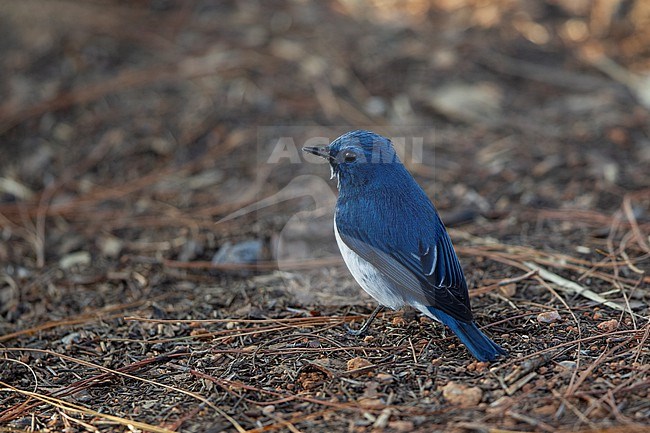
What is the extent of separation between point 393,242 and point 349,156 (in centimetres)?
56

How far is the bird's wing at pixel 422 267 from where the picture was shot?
349 cm

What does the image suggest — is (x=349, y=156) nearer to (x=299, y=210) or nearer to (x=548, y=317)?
(x=548, y=317)

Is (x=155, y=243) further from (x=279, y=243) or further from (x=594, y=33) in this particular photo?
(x=594, y=33)

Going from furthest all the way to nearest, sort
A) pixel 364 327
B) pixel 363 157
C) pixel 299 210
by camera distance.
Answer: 1. pixel 299 210
2. pixel 363 157
3. pixel 364 327

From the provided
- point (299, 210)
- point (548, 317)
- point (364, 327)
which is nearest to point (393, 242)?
point (364, 327)

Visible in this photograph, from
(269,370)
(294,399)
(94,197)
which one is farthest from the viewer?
(94,197)

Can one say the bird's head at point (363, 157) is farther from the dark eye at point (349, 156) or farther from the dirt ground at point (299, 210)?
the dirt ground at point (299, 210)

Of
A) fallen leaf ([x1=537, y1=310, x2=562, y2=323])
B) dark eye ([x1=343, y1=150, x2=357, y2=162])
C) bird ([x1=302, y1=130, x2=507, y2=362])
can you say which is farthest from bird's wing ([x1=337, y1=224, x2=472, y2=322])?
fallen leaf ([x1=537, y1=310, x2=562, y2=323])

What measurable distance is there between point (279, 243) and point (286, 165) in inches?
56.0

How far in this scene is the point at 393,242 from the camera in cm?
373

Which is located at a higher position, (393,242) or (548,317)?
(393,242)

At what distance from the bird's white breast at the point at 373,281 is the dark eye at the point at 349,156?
1.55 feet

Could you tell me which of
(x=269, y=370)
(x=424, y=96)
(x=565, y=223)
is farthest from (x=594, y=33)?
(x=269, y=370)

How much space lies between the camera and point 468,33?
8.23 meters
